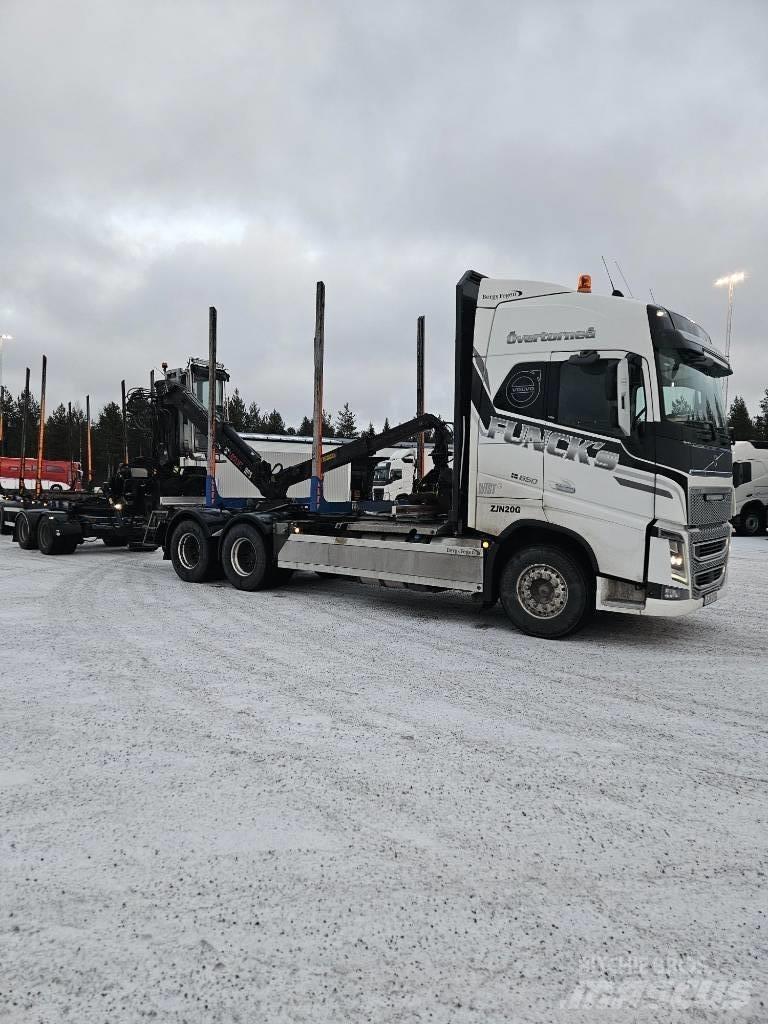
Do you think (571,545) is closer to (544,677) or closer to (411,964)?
(544,677)

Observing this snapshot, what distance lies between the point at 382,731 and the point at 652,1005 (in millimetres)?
2182

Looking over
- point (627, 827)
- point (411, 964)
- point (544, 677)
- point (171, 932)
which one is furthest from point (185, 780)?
point (544, 677)

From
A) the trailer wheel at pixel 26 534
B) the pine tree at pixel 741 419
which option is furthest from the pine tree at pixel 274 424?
the trailer wheel at pixel 26 534

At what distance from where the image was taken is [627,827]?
2.80 metres

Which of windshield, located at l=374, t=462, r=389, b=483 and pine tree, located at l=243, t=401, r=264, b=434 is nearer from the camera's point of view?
windshield, located at l=374, t=462, r=389, b=483

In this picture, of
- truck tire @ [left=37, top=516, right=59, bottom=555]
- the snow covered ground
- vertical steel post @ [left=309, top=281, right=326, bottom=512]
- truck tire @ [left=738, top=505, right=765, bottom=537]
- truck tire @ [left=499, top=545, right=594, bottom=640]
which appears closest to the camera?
the snow covered ground

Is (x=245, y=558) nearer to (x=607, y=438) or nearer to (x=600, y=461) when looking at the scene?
(x=600, y=461)

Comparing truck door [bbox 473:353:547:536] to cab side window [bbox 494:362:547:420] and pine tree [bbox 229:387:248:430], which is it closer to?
cab side window [bbox 494:362:547:420]

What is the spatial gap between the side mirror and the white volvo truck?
0.03 ft

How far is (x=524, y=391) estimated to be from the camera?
6.72 m

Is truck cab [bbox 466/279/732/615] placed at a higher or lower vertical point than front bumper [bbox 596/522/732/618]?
higher

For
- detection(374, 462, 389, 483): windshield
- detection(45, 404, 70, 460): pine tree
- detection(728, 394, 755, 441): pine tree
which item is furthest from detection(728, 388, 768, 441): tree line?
detection(45, 404, 70, 460): pine tree

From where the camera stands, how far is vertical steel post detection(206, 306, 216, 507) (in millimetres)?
10461

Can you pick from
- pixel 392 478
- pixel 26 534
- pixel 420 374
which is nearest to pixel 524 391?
pixel 420 374
